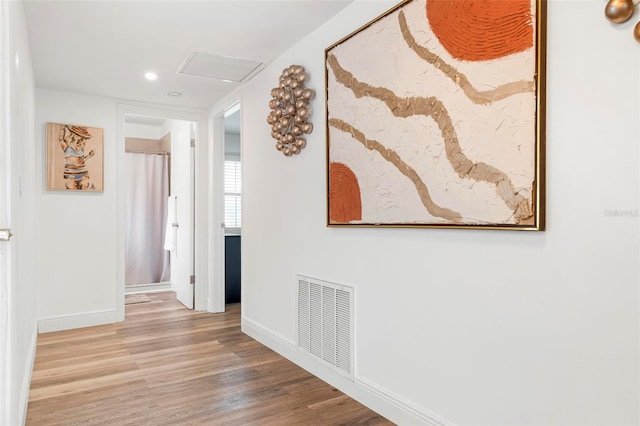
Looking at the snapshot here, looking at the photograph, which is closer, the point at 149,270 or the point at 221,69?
the point at 221,69

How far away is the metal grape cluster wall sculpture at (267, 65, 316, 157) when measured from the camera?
2.83 meters

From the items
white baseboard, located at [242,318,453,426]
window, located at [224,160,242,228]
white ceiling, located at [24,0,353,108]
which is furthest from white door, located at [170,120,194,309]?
white baseboard, located at [242,318,453,426]

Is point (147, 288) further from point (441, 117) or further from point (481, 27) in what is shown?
point (481, 27)

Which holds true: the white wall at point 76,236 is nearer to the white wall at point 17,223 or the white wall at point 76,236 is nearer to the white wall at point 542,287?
the white wall at point 17,223

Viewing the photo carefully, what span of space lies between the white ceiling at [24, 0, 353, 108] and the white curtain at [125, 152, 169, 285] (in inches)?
91.4

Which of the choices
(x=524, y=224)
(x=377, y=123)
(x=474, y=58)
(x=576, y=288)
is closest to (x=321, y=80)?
(x=377, y=123)

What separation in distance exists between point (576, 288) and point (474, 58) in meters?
0.95

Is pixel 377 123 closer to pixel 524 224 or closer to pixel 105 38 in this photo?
pixel 524 224

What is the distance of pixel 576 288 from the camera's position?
141 centimetres

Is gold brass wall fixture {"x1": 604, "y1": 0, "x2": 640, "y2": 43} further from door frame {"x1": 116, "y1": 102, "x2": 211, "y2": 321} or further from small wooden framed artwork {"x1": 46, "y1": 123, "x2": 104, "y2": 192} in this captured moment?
small wooden framed artwork {"x1": 46, "y1": 123, "x2": 104, "y2": 192}

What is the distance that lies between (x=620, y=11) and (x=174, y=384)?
9.29 feet

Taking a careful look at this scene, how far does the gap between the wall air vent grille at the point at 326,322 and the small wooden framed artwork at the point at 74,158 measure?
8.29 ft

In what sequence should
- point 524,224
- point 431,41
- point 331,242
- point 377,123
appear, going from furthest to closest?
point 331,242
point 377,123
point 431,41
point 524,224

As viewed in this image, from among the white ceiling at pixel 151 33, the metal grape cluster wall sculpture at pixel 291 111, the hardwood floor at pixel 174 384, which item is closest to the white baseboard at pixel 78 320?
the hardwood floor at pixel 174 384
